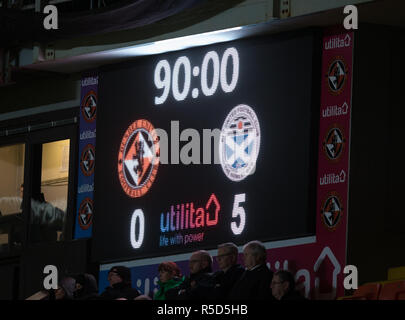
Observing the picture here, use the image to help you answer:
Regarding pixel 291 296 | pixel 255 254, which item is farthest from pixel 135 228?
pixel 291 296

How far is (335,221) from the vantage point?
9.96 meters

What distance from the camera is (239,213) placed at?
1064 centimetres

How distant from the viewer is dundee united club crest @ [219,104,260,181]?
1060cm

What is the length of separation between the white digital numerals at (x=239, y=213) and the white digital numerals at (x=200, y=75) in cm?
100

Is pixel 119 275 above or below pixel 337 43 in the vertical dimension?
below

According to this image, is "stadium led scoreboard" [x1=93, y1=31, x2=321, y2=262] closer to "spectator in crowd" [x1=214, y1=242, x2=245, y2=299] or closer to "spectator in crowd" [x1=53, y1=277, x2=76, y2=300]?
"spectator in crowd" [x1=214, y1=242, x2=245, y2=299]

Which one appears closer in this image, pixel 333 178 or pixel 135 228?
pixel 333 178

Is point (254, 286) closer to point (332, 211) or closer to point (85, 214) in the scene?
point (332, 211)

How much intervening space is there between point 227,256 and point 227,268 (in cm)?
10

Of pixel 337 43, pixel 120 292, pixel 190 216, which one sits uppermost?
pixel 337 43

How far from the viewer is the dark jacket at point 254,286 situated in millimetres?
9445
